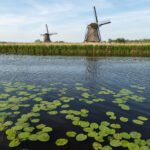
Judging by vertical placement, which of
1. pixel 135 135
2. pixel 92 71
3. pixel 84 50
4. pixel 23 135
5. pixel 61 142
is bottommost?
pixel 135 135

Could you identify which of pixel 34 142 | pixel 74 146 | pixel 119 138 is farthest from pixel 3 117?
pixel 119 138

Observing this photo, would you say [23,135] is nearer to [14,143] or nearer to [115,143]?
[14,143]

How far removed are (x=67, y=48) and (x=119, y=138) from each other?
22.5 metres

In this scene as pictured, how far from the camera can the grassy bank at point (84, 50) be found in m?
23.7

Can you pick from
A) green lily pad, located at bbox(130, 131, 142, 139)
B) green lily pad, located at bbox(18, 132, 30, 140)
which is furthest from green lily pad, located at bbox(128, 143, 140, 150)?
green lily pad, located at bbox(18, 132, 30, 140)

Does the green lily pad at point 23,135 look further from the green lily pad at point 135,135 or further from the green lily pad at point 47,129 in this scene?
the green lily pad at point 135,135

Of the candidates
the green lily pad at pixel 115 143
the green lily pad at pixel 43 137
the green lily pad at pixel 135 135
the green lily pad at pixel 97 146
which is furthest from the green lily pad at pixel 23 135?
the green lily pad at pixel 135 135

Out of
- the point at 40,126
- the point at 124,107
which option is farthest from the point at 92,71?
the point at 40,126

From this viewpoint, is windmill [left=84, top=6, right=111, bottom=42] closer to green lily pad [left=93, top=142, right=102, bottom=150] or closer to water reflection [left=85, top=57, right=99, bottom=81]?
water reflection [left=85, top=57, right=99, bottom=81]

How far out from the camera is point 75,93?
20.2ft

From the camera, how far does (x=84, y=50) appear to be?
2419 cm

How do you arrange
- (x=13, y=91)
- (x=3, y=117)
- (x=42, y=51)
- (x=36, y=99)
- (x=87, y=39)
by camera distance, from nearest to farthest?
(x=3, y=117), (x=36, y=99), (x=13, y=91), (x=42, y=51), (x=87, y=39)

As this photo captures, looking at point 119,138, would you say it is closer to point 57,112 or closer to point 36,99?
point 57,112

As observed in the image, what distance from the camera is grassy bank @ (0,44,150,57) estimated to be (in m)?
23.7
